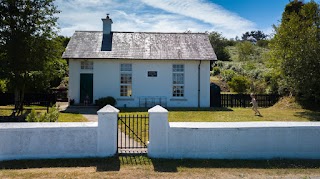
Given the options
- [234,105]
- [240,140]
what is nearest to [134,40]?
[234,105]

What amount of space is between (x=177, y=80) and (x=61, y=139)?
15720mm

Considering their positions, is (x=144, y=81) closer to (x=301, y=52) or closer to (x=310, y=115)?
(x=301, y=52)

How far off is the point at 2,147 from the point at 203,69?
1745 centimetres

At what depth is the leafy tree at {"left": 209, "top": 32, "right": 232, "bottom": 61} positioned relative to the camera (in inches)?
2285

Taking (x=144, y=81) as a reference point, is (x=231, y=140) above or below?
below

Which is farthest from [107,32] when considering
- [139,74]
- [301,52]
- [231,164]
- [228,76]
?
[231,164]

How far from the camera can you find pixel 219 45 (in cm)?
6344

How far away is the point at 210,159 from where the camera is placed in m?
9.63

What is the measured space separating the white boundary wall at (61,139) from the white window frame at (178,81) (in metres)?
15.1

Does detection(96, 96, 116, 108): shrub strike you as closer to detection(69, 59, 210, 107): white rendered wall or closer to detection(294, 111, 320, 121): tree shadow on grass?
detection(69, 59, 210, 107): white rendered wall

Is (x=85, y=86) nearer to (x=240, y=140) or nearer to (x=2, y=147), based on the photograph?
(x=2, y=147)

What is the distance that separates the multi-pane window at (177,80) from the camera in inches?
961

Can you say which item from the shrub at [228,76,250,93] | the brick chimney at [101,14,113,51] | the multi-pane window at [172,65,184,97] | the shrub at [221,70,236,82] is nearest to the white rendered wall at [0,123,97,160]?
the multi-pane window at [172,65,184,97]

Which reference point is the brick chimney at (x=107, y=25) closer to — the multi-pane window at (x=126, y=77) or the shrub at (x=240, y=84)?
the multi-pane window at (x=126, y=77)
